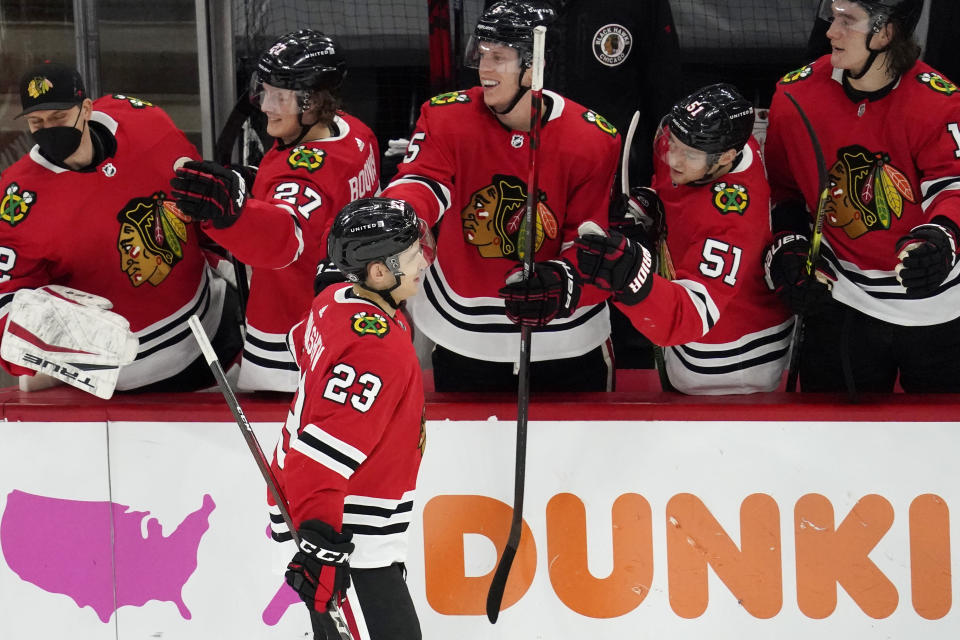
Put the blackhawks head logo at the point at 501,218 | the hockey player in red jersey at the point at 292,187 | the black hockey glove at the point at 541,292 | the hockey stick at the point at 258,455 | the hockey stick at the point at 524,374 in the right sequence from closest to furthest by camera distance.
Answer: the hockey stick at the point at 258,455 → the hockey stick at the point at 524,374 → the black hockey glove at the point at 541,292 → the hockey player in red jersey at the point at 292,187 → the blackhawks head logo at the point at 501,218

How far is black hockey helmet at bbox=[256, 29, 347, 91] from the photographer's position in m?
2.63

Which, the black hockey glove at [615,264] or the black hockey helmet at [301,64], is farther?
the black hockey helmet at [301,64]

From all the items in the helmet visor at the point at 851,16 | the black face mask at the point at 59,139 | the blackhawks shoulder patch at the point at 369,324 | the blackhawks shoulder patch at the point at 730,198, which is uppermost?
the helmet visor at the point at 851,16

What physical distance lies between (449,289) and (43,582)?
1.20 m

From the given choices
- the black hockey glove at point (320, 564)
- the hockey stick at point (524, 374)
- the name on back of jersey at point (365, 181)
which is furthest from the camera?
the name on back of jersey at point (365, 181)

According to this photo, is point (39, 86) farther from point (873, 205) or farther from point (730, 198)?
point (873, 205)

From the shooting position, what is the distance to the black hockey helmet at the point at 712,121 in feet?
8.14

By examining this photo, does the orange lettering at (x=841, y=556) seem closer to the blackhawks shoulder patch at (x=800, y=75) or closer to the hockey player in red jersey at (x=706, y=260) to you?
the hockey player in red jersey at (x=706, y=260)

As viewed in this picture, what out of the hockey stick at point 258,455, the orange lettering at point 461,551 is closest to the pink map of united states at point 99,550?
the orange lettering at point 461,551

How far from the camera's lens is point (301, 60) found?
2.64m

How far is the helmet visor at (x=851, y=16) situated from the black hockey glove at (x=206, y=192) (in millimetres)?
1370

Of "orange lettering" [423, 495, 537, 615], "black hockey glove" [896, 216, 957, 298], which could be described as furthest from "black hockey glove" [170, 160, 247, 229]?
"black hockey glove" [896, 216, 957, 298]

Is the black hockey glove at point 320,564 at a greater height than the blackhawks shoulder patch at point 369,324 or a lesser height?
lesser

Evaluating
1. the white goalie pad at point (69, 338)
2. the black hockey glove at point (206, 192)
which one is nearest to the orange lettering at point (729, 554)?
the black hockey glove at point (206, 192)
